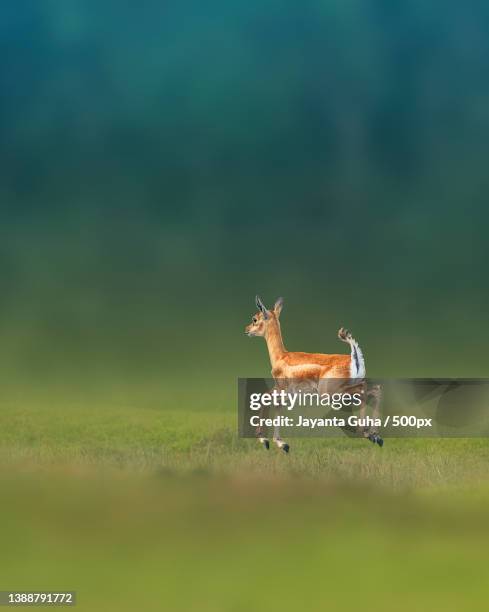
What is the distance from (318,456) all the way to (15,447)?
17.6 feet

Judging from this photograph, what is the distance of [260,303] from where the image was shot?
1218 centimetres

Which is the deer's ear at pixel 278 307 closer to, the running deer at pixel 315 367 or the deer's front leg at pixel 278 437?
the running deer at pixel 315 367

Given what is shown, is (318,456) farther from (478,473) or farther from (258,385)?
(478,473)

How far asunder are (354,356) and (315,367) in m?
0.62

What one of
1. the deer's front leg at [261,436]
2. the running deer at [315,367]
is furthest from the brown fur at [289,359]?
the deer's front leg at [261,436]

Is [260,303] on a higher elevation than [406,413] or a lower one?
higher

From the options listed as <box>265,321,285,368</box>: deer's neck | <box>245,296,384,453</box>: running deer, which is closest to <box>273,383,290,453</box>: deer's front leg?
<box>245,296,384,453</box>: running deer

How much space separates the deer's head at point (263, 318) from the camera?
12.2 meters

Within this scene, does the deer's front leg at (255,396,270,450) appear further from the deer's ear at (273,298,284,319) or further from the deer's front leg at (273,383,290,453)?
the deer's ear at (273,298,284,319)

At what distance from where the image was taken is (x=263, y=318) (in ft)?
40.2

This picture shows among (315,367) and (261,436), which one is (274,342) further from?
(261,436)

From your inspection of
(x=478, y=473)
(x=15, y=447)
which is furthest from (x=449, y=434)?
(x=15, y=447)

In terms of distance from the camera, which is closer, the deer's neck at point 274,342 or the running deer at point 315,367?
the running deer at point 315,367

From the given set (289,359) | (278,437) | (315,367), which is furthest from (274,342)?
(278,437)
